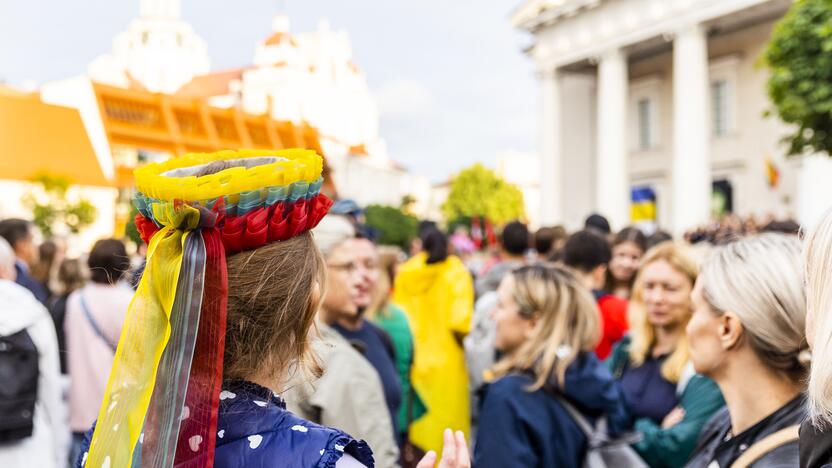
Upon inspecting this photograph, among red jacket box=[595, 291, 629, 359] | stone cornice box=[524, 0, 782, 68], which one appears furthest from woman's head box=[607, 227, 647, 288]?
stone cornice box=[524, 0, 782, 68]

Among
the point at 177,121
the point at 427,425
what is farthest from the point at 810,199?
the point at 177,121

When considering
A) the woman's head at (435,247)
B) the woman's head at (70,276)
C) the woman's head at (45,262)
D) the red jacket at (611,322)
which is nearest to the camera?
the red jacket at (611,322)

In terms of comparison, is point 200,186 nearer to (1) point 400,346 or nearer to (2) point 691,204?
(1) point 400,346

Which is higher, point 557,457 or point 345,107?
point 345,107

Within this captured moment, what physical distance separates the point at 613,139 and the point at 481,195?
4206cm

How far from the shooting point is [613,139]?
103 feet

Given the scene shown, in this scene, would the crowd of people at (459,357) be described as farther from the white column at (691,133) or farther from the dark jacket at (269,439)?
the white column at (691,133)

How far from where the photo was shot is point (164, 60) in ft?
308

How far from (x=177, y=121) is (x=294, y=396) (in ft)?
161

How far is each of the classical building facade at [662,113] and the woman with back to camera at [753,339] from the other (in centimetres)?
2068

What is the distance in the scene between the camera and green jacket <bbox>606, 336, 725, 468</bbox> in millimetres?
3121

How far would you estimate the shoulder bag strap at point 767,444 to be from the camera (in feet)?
6.77

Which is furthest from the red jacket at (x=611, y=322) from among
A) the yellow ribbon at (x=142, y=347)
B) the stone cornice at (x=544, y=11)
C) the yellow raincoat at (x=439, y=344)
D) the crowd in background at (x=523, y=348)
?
the stone cornice at (x=544, y=11)

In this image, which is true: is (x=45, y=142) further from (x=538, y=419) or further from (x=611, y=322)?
(x=538, y=419)
